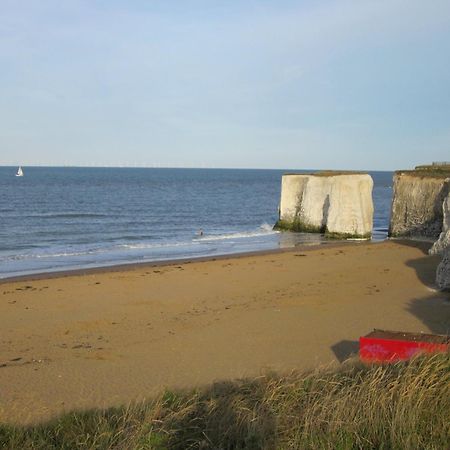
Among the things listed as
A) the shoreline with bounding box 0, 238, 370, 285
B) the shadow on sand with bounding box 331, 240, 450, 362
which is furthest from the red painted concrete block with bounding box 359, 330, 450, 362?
the shoreline with bounding box 0, 238, 370, 285

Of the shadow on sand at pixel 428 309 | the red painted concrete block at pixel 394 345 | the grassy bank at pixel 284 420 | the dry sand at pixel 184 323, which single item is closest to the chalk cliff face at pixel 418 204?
the shadow on sand at pixel 428 309

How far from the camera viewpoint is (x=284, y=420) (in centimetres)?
492

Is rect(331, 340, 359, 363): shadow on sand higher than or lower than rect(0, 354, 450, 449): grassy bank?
lower

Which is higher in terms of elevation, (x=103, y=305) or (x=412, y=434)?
(x=412, y=434)

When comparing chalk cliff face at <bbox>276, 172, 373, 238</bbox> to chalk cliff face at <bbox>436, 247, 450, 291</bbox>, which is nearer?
chalk cliff face at <bbox>436, 247, 450, 291</bbox>

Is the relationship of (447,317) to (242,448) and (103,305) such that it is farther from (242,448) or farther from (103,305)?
(242,448)

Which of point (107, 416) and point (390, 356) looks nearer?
point (107, 416)

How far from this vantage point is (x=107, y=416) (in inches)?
215

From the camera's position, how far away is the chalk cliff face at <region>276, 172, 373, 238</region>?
108 ft

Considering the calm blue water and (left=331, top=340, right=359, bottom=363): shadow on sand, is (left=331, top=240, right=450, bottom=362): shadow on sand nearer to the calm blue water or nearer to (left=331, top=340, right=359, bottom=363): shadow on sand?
(left=331, top=340, right=359, bottom=363): shadow on sand

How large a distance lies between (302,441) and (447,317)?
8.89 metres

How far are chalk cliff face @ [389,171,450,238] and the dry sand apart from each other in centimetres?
742

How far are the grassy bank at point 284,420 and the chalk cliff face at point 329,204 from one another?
27.5 m

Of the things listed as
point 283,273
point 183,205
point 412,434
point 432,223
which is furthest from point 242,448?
point 183,205
